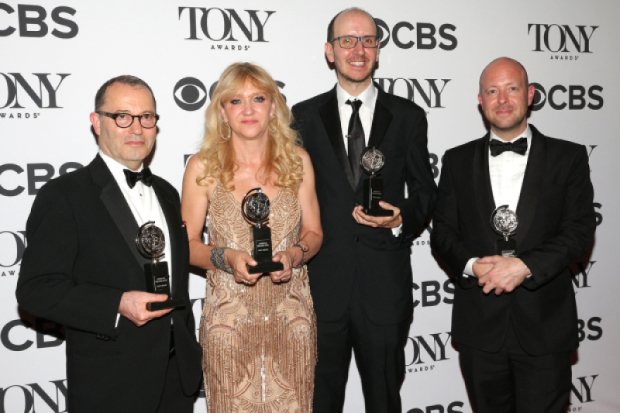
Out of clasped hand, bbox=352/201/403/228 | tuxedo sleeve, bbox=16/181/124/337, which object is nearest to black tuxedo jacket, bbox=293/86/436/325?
clasped hand, bbox=352/201/403/228

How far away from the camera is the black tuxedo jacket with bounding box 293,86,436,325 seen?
9.95 feet

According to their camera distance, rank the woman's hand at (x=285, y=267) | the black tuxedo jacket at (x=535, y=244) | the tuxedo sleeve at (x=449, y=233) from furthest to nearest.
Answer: the tuxedo sleeve at (x=449, y=233) → the black tuxedo jacket at (x=535, y=244) → the woman's hand at (x=285, y=267)

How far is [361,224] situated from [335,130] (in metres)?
0.54

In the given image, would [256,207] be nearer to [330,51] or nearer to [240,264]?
[240,264]

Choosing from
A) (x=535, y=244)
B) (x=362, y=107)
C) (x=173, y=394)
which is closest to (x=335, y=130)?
(x=362, y=107)

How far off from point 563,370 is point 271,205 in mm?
1783

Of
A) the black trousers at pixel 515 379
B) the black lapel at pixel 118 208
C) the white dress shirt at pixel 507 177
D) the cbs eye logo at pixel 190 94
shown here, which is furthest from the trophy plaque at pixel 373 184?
the cbs eye logo at pixel 190 94

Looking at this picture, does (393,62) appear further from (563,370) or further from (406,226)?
(563,370)

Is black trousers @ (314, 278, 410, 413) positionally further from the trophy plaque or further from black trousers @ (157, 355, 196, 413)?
black trousers @ (157, 355, 196, 413)

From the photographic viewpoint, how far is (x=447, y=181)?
318cm

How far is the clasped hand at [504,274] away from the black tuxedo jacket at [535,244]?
53mm

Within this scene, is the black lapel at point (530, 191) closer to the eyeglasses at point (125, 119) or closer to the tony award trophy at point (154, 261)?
the tony award trophy at point (154, 261)

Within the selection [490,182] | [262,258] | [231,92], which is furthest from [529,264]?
[231,92]

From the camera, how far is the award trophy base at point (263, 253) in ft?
8.18
